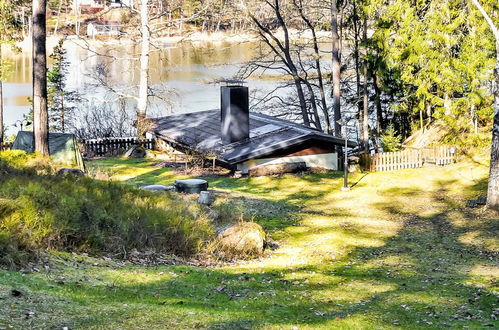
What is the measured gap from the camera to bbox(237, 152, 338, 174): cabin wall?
102 ft

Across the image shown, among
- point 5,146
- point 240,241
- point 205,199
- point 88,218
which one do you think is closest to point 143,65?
point 5,146

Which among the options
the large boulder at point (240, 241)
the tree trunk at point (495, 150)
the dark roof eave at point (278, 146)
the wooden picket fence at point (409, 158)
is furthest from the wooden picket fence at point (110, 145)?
the large boulder at point (240, 241)

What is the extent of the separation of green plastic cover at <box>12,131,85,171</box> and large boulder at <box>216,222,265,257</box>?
12.9 m

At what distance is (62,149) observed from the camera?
1114 inches

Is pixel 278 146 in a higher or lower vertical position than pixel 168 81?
lower

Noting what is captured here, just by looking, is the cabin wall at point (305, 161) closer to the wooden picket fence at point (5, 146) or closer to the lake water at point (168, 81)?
the wooden picket fence at point (5, 146)

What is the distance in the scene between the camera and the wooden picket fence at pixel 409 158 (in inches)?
1335

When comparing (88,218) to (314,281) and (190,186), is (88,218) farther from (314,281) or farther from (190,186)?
(190,186)

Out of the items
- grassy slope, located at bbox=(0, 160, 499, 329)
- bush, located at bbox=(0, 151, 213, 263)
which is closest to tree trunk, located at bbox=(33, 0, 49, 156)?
bush, located at bbox=(0, 151, 213, 263)

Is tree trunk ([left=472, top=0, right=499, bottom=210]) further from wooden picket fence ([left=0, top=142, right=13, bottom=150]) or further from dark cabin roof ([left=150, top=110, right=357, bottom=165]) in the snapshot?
wooden picket fence ([left=0, top=142, right=13, bottom=150])

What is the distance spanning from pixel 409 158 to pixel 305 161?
5.74 m

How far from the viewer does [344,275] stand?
→ 46.4 ft

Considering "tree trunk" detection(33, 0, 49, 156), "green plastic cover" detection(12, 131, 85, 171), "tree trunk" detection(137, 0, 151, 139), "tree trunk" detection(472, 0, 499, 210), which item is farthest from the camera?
"tree trunk" detection(137, 0, 151, 139)

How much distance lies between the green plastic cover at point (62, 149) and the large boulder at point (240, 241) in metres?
12.9
